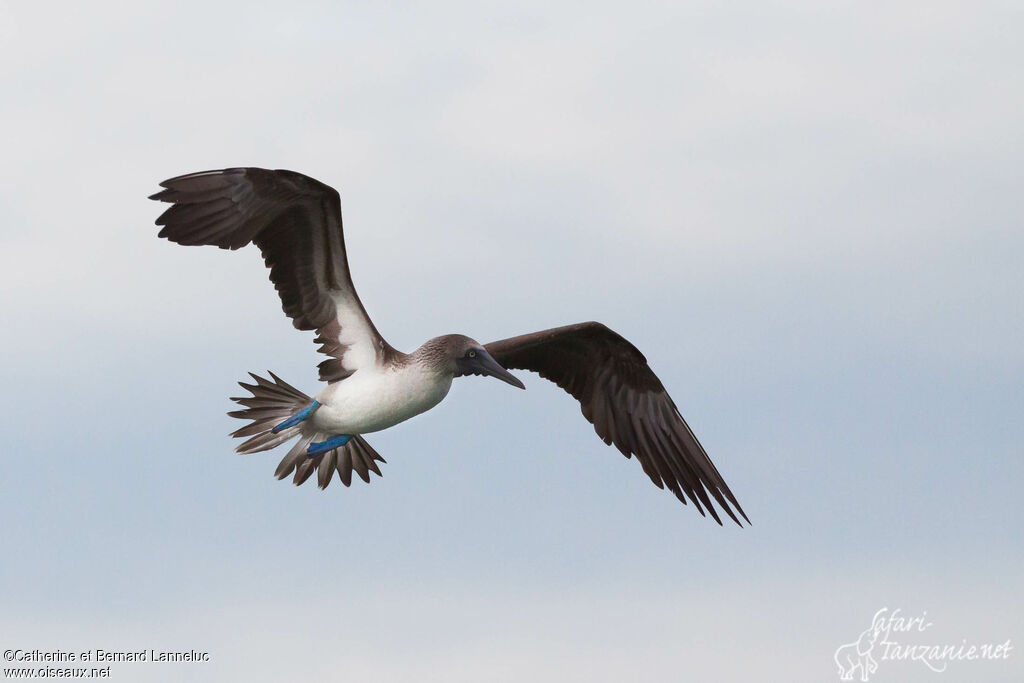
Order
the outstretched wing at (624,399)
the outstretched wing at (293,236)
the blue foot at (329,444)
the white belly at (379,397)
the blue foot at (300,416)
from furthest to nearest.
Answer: the outstretched wing at (624,399)
the blue foot at (329,444)
the blue foot at (300,416)
the white belly at (379,397)
the outstretched wing at (293,236)

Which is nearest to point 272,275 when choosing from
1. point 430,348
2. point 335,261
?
point 335,261

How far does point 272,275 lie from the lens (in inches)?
512

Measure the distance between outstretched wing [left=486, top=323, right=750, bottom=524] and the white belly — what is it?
1.63 m

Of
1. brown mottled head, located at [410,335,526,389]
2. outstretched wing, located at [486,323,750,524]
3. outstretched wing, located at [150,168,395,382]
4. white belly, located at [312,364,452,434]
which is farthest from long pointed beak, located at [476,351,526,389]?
outstretched wing, located at [486,323,750,524]

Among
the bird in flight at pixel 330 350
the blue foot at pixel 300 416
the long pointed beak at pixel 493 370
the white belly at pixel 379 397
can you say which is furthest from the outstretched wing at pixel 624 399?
the blue foot at pixel 300 416

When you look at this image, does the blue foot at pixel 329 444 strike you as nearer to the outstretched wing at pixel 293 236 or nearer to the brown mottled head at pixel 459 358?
the outstretched wing at pixel 293 236

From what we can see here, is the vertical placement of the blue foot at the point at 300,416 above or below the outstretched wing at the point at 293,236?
below

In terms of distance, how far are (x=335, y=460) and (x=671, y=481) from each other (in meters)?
3.17

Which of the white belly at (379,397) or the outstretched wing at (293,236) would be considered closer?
the outstretched wing at (293,236)

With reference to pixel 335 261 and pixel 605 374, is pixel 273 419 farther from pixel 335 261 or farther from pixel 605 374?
pixel 605 374

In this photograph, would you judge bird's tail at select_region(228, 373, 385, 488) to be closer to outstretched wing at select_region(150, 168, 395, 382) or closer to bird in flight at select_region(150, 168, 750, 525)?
bird in flight at select_region(150, 168, 750, 525)

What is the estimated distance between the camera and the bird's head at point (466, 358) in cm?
1303

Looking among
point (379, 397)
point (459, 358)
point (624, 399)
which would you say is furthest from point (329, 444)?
point (624, 399)

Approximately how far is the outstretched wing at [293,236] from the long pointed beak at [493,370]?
79cm
